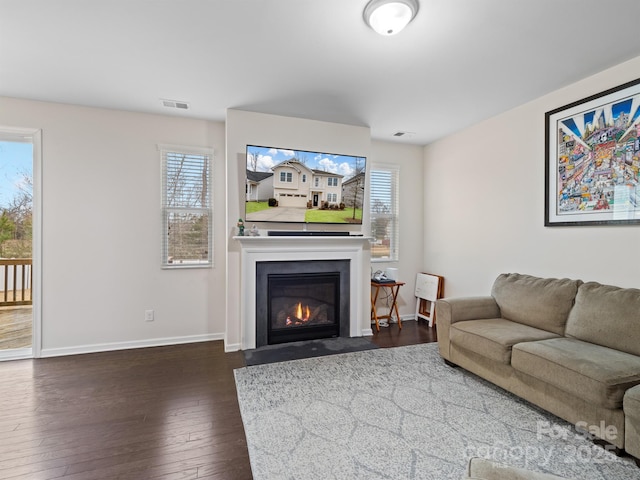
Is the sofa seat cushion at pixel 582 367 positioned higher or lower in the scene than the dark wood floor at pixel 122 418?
higher

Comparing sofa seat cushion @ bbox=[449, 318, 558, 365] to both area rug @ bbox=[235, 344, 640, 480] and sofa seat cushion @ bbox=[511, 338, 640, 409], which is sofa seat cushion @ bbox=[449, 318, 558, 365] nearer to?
sofa seat cushion @ bbox=[511, 338, 640, 409]

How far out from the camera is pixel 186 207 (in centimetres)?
376

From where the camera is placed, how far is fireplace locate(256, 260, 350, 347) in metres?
3.59

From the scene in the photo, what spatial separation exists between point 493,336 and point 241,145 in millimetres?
3099

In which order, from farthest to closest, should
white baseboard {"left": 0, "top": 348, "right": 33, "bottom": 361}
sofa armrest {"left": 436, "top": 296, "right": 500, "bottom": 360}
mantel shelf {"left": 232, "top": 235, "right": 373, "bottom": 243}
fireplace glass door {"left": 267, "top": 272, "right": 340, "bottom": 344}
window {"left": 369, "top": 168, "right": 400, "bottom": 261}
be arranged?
window {"left": 369, "top": 168, "right": 400, "bottom": 261}
fireplace glass door {"left": 267, "top": 272, "right": 340, "bottom": 344}
mantel shelf {"left": 232, "top": 235, "right": 373, "bottom": 243}
white baseboard {"left": 0, "top": 348, "right": 33, "bottom": 361}
sofa armrest {"left": 436, "top": 296, "right": 500, "bottom": 360}

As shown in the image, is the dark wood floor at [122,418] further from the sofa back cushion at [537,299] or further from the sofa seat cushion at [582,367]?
the sofa back cushion at [537,299]

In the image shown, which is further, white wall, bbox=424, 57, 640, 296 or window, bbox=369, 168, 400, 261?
window, bbox=369, 168, 400, 261

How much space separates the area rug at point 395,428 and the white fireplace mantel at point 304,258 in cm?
72

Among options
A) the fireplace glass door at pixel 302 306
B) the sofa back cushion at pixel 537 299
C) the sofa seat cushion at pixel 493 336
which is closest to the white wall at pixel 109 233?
the fireplace glass door at pixel 302 306

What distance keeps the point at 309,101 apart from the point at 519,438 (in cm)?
329

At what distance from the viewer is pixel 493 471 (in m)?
1.02

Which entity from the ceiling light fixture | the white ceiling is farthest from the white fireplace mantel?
the ceiling light fixture

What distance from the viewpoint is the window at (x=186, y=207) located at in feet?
12.1

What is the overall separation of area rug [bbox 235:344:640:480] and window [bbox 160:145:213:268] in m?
1.62
